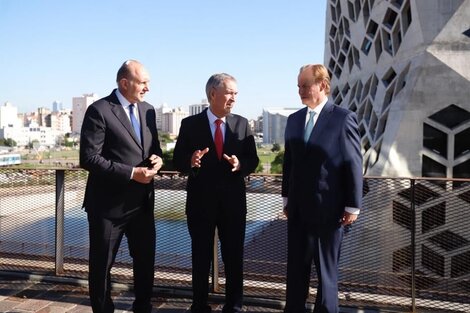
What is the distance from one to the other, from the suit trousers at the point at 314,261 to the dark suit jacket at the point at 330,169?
108 mm

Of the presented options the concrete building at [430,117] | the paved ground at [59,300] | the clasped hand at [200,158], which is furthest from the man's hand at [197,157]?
the concrete building at [430,117]

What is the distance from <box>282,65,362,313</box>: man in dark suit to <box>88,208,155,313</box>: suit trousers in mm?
1325

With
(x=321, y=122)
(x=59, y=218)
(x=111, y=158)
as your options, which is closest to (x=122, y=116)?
(x=111, y=158)

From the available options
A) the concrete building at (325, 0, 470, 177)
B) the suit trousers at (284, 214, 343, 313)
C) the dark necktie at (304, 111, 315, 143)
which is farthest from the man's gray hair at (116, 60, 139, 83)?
the concrete building at (325, 0, 470, 177)

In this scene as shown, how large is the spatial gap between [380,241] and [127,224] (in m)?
9.81

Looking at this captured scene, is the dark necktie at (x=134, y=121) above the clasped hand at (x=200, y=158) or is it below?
above

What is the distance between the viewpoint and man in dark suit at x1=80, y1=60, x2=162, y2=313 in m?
3.65

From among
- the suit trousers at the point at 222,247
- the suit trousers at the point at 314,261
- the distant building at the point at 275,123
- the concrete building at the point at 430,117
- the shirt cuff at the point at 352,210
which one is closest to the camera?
the shirt cuff at the point at 352,210

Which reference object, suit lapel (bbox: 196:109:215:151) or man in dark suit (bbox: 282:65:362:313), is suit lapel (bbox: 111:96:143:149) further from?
man in dark suit (bbox: 282:65:362:313)

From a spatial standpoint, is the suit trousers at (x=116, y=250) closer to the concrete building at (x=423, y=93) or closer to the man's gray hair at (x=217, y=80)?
the man's gray hair at (x=217, y=80)

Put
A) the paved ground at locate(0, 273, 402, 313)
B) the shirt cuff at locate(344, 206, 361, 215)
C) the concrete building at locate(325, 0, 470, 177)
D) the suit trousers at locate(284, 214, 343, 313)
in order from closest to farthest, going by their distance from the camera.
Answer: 1. the shirt cuff at locate(344, 206, 361, 215)
2. the suit trousers at locate(284, 214, 343, 313)
3. the paved ground at locate(0, 273, 402, 313)
4. the concrete building at locate(325, 0, 470, 177)

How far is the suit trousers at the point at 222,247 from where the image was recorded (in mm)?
3986

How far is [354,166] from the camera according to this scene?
11.0 ft

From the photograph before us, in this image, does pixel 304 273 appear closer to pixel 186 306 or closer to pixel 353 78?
pixel 186 306
